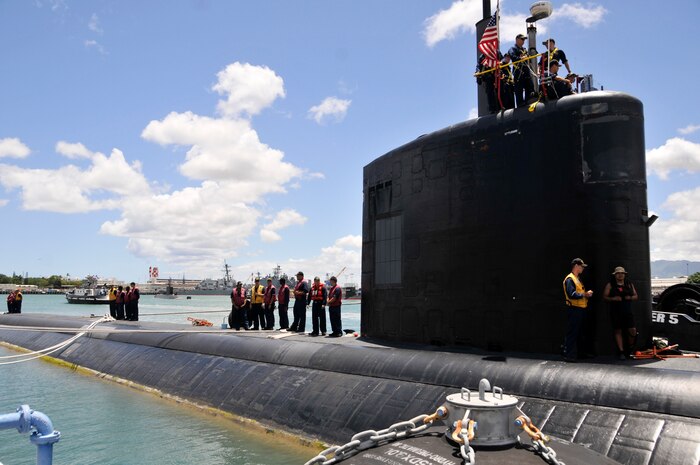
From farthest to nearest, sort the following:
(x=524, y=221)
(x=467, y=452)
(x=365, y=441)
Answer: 1. (x=524, y=221)
2. (x=365, y=441)
3. (x=467, y=452)

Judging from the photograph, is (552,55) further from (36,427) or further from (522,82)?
(36,427)

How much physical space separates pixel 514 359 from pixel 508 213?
157 centimetres

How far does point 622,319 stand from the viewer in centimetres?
607

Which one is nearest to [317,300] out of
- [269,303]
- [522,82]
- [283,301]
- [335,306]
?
[335,306]

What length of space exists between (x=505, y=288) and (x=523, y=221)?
76cm

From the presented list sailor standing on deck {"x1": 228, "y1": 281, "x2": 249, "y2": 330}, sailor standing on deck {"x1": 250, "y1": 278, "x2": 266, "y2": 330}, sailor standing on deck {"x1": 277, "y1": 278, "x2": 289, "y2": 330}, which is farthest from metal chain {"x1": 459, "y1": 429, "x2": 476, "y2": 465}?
sailor standing on deck {"x1": 228, "y1": 281, "x2": 249, "y2": 330}

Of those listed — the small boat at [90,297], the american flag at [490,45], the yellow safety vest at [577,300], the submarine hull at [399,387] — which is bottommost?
the small boat at [90,297]

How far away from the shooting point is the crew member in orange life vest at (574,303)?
5.86 meters

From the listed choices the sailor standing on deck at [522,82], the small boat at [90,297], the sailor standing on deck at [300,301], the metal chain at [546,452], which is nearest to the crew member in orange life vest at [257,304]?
the sailor standing on deck at [300,301]

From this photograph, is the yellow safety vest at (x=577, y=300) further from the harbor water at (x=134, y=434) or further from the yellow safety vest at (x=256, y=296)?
the yellow safety vest at (x=256, y=296)

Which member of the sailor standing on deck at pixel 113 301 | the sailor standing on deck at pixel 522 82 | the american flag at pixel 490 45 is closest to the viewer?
the sailor standing on deck at pixel 522 82

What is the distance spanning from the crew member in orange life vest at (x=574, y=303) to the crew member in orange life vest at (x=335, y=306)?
5657 mm

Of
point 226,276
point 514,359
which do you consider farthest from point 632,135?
point 226,276

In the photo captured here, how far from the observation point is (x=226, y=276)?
11575 cm
